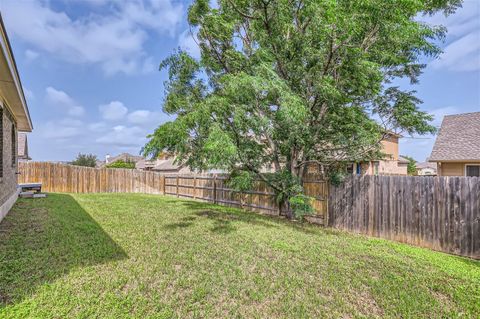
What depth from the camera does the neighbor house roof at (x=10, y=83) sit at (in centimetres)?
442

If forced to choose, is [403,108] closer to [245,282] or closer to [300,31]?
[300,31]

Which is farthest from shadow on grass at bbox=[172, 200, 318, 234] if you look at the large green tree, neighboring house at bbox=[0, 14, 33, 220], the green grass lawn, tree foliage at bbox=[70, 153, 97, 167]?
tree foliage at bbox=[70, 153, 97, 167]

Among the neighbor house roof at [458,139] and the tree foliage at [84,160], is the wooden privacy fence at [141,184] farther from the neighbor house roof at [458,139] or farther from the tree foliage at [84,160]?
the tree foliage at [84,160]

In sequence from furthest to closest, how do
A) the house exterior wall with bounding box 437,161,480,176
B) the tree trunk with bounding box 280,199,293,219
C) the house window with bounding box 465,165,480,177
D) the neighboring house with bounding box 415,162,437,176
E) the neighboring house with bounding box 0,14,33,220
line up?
1. the neighboring house with bounding box 415,162,437,176
2. the house exterior wall with bounding box 437,161,480,176
3. the house window with bounding box 465,165,480,177
4. the tree trunk with bounding box 280,199,293,219
5. the neighboring house with bounding box 0,14,33,220

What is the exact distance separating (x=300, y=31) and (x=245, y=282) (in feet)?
24.1

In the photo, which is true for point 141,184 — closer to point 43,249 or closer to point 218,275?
point 43,249

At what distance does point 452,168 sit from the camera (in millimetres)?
12992

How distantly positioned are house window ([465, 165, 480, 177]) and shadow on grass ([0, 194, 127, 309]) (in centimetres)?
1484

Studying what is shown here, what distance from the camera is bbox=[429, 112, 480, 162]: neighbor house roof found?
12406mm


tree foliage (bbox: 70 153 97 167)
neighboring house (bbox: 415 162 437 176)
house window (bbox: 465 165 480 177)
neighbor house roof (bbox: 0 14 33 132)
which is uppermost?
neighbor house roof (bbox: 0 14 33 132)

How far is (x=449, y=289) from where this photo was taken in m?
4.03

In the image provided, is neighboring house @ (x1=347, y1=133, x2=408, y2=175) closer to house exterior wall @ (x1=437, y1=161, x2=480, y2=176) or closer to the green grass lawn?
house exterior wall @ (x1=437, y1=161, x2=480, y2=176)

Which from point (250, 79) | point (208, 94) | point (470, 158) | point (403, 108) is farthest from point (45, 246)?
point (470, 158)

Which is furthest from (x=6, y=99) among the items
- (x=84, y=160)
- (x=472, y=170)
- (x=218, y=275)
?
(x=84, y=160)
